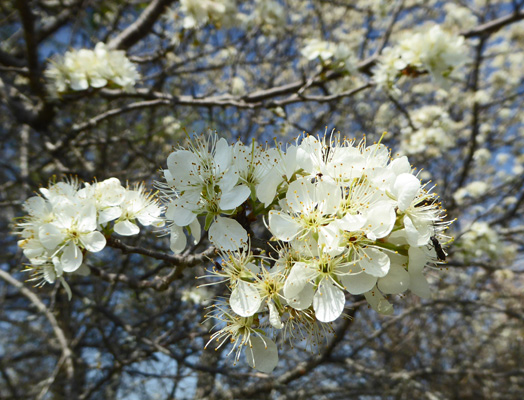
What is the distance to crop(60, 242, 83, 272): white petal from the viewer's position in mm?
1376

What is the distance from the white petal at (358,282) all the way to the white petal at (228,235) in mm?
325

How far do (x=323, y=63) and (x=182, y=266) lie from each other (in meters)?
2.37

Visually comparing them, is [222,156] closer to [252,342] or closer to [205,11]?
[252,342]

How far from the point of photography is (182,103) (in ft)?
9.12

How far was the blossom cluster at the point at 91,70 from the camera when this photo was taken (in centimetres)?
259

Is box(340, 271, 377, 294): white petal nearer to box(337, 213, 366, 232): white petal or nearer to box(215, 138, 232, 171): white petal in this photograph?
box(337, 213, 366, 232): white petal

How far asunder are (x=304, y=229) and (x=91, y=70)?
2.20 meters

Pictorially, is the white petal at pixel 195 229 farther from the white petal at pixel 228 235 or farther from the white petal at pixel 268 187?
the white petal at pixel 268 187

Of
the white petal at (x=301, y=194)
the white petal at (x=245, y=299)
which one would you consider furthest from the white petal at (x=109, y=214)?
the white petal at (x=301, y=194)

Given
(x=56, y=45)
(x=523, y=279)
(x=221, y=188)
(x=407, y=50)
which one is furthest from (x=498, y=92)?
(x=221, y=188)

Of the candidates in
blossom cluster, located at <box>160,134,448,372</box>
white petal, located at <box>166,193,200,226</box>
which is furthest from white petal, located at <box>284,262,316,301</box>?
white petal, located at <box>166,193,200,226</box>

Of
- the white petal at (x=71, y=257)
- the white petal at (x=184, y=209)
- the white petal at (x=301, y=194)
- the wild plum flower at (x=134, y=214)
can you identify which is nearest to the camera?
the white petal at (x=301, y=194)

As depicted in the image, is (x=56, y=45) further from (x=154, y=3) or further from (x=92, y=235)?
(x=92, y=235)

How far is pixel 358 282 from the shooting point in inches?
42.0
